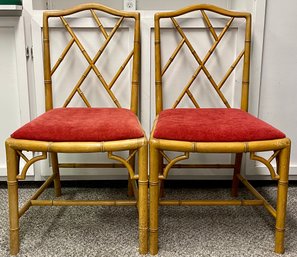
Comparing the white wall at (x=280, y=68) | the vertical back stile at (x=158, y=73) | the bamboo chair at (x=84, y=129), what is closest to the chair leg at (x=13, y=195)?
the bamboo chair at (x=84, y=129)

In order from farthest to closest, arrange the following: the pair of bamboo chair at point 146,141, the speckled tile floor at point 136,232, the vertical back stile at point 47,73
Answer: the vertical back stile at point 47,73
the speckled tile floor at point 136,232
the pair of bamboo chair at point 146,141

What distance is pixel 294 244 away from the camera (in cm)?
127

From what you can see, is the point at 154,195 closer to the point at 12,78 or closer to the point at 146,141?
the point at 146,141

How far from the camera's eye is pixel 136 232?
135 cm

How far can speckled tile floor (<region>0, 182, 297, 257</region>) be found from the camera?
1229mm

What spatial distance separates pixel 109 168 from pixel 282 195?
31.4 inches

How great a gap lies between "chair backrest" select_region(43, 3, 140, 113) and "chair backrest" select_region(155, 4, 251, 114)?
0.13m

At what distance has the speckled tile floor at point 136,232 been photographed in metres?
1.23

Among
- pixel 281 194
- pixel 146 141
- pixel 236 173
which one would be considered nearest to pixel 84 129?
pixel 146 141

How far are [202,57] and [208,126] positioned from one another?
0.52 meters

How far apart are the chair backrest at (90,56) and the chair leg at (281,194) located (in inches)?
23.8

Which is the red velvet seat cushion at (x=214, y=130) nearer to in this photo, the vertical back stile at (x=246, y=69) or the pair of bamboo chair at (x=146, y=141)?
the pair of bamboo chair at (x=146, y=141)

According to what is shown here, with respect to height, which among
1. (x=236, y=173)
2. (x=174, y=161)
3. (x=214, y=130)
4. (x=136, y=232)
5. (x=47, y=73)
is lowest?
(x=136, y=232)

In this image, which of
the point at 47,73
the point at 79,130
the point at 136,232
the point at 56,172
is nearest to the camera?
the point at 79,130
